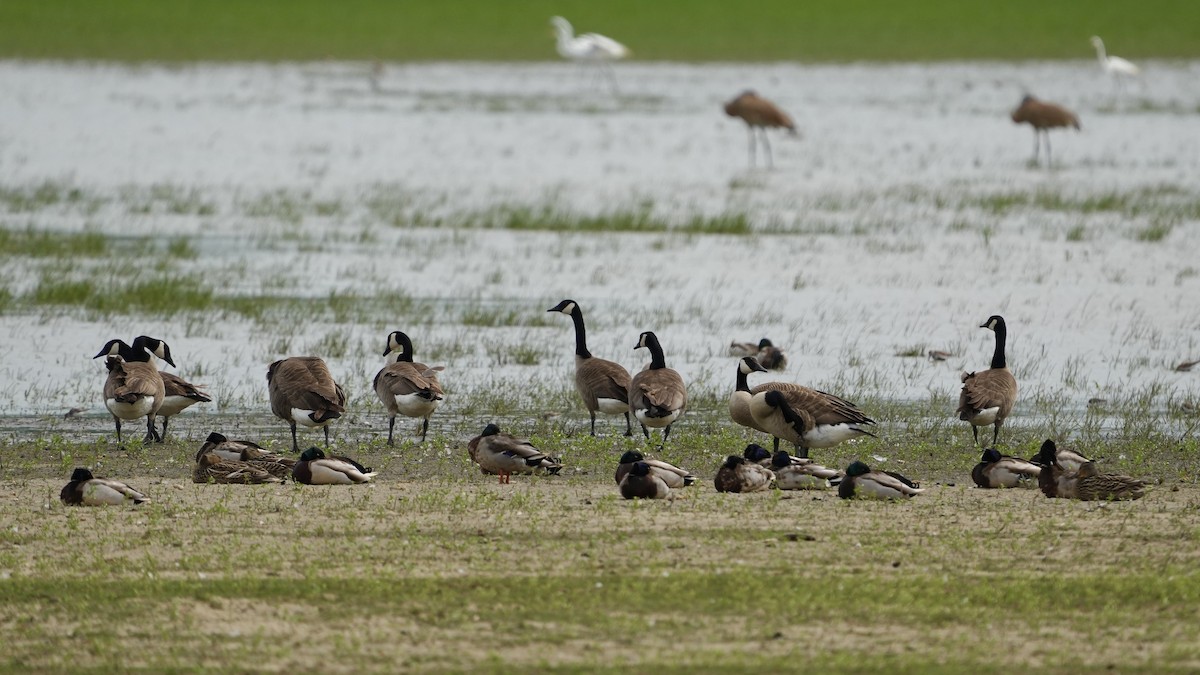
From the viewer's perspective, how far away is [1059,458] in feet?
34.2

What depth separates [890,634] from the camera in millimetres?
7242

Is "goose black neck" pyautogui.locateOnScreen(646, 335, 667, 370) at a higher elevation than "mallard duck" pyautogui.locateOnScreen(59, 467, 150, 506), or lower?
higher

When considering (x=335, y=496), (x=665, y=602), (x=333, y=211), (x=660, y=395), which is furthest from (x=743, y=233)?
(x=665, y=602)

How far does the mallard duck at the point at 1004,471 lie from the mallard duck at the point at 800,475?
102 cm

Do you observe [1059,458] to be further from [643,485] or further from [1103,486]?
[643,485]

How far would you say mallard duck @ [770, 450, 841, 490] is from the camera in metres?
10.4

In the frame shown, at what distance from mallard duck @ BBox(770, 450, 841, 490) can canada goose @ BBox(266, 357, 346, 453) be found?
11.3ft

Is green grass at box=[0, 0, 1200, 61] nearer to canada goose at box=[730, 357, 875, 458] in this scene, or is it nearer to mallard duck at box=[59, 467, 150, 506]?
canada goose at box=[730, 357, 875, 458]

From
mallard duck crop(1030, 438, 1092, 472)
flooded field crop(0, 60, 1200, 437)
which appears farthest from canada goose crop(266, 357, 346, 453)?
mallard duck crop(1030, 438, 1092, 472)

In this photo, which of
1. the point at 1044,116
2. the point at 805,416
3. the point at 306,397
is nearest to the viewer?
the point at 805,416

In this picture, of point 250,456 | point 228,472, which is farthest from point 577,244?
point 228,472

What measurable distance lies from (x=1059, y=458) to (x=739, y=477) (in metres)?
2.23

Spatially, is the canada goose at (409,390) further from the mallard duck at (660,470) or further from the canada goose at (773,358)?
the canada goose at (773,358)

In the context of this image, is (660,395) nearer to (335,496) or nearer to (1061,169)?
(335,496)
